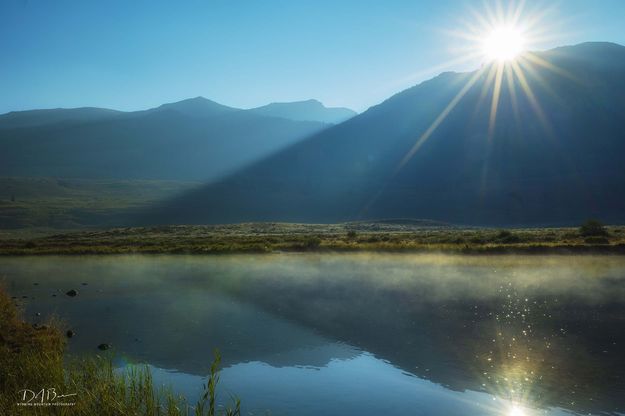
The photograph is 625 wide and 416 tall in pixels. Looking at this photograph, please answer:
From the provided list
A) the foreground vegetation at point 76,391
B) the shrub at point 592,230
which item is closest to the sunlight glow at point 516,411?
the foreground vegetation at point 76,391

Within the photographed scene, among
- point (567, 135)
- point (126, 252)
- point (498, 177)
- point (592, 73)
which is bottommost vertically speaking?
point (126, 252)

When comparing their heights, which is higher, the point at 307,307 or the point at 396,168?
the point at 396,168

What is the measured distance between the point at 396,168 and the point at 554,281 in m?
173

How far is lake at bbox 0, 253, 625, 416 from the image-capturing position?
42.9ft

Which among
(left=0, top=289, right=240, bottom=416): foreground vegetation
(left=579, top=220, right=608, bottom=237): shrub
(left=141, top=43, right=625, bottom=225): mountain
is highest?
(left=141, top=43, right=625, bottom=225): mountain

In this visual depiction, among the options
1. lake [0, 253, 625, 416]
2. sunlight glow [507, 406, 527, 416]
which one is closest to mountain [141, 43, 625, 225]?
lake [0, 253, 625, 416]

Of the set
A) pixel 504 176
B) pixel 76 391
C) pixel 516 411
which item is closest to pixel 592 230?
pixel 516 411

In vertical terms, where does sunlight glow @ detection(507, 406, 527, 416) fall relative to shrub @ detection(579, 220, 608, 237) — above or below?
below

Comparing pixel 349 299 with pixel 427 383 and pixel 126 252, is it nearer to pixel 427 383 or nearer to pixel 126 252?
pixel 427 383

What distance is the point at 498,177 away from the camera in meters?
176

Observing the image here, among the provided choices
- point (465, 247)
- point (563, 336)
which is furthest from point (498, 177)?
point (563, 336)

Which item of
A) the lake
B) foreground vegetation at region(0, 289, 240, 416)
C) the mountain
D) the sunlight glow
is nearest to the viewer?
foreground vegetation at region(0, 289, 240, 416)

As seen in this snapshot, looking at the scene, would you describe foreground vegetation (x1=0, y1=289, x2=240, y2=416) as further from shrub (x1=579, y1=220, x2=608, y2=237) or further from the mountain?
the mountain

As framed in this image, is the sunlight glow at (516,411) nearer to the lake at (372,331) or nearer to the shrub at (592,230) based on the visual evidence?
the lake at (372,331)
